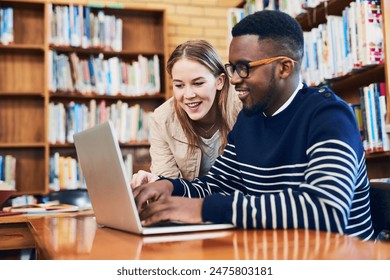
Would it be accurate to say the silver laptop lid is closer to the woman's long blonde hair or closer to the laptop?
the laptop

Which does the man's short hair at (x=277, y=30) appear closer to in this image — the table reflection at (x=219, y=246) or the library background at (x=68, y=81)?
the table reflection at (x=219, y=246)

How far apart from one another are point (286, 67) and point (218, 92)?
703 millimetres

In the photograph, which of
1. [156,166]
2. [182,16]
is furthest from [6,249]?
[182,16]

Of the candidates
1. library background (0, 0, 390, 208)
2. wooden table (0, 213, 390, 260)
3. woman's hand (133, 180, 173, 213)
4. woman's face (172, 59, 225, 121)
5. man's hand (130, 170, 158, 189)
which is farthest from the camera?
library background (0, 0, 390, 208)

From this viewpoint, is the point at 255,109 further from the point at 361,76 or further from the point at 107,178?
the point at 361,76

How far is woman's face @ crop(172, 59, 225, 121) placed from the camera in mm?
1688

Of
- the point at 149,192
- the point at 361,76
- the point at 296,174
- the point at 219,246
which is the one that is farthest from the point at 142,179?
the point at 361,76

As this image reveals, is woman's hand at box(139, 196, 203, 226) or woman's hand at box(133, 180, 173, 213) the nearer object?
woman's hand at box(139, 196, 203, 226)

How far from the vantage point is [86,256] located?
26.7 inches


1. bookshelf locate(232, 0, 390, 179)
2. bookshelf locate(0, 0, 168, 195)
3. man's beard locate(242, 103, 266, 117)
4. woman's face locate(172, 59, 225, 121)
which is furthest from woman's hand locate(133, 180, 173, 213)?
bookshelf locate(0, 0, 168, 195)

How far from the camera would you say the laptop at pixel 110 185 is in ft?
2.72

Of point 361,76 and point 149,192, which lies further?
point 361,76

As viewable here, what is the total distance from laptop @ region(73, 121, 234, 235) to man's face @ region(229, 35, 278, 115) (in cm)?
36

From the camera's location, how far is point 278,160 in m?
1.09
